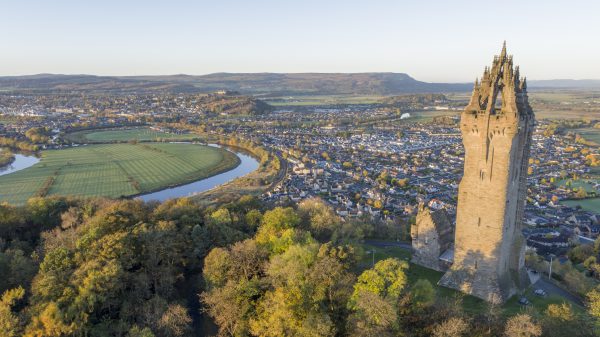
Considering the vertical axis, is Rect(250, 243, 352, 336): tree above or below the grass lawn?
above

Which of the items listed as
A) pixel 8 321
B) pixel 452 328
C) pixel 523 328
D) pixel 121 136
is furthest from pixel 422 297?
pixel 121 136

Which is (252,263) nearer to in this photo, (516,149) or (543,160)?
(516,149)

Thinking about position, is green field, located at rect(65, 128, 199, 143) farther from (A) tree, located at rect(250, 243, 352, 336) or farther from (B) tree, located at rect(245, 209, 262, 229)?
(A) tree, located at rect(250, 243, 352, 336)

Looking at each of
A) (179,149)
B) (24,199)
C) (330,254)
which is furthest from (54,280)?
(179,149)

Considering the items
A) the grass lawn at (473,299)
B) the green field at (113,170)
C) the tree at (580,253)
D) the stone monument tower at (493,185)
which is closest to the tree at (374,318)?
the grass lawn at (473,299)

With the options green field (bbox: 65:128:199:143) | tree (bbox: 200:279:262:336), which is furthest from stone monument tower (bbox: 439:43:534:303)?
green field (bbox: 65:128:199:143)

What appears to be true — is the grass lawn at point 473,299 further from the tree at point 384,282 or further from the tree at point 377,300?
the tree at point 377,300
